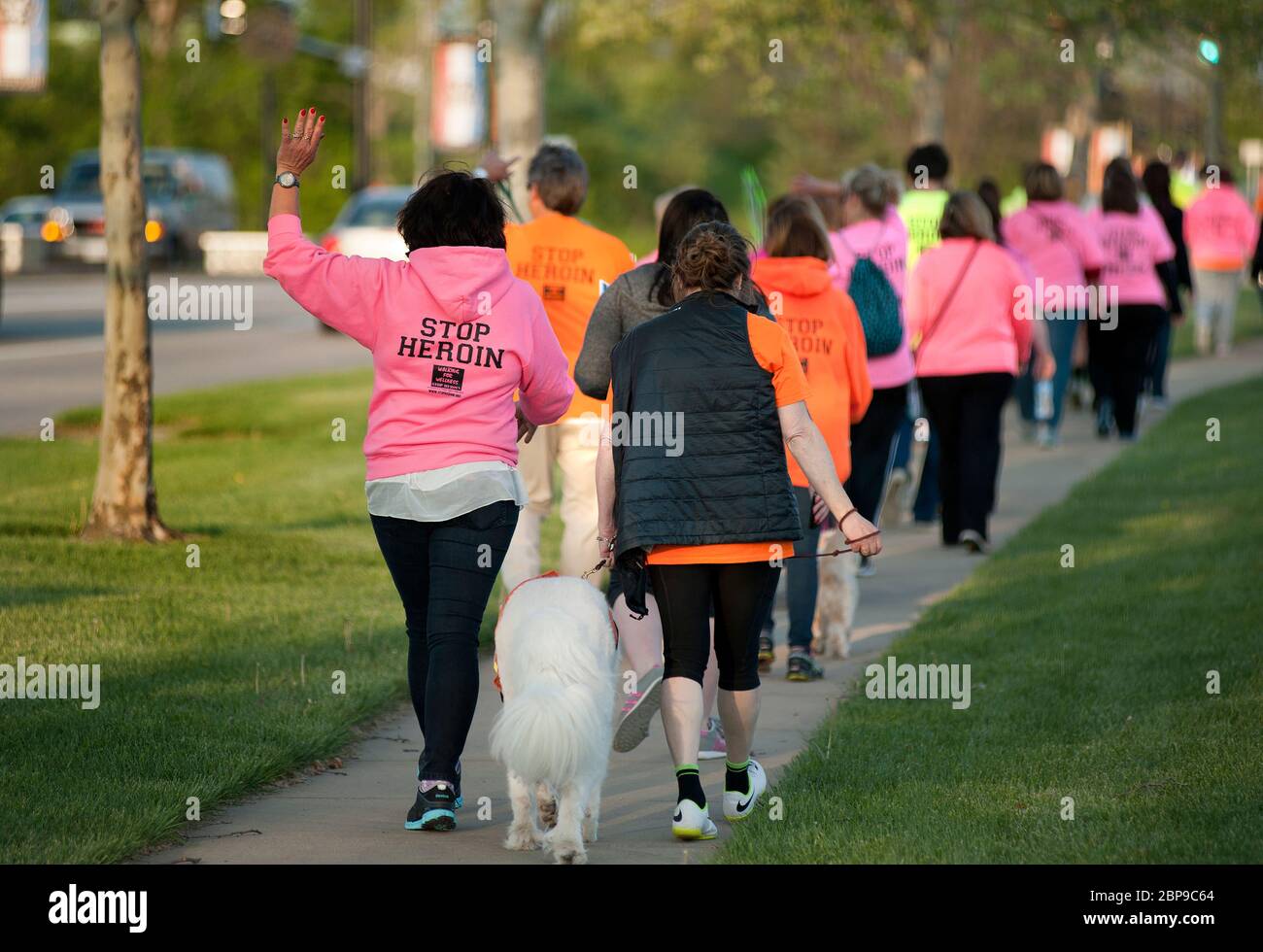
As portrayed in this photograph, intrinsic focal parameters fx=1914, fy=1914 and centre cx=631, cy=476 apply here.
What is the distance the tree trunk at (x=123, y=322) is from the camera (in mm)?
10281

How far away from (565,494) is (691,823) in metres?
2.88

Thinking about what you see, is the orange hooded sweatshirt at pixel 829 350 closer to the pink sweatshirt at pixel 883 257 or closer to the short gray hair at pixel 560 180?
the short gray hair at pixel 560 180

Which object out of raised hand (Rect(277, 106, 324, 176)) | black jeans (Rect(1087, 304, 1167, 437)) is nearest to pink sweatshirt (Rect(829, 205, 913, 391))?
raised hand (Rect(277, 106, 324, 176))

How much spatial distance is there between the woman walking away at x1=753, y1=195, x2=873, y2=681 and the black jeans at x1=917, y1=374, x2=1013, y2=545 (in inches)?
128

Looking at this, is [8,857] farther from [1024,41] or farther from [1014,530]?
[1024,41]

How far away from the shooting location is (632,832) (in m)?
5.88

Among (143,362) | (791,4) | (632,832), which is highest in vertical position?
(791,4)

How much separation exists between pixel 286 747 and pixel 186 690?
0.86 metres

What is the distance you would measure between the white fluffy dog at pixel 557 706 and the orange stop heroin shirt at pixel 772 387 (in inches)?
10.7

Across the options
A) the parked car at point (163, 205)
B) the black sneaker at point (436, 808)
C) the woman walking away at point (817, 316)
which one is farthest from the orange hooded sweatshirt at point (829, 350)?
the parked car at point (163, 205)

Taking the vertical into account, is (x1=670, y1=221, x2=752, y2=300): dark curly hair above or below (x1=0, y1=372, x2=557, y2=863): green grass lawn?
above

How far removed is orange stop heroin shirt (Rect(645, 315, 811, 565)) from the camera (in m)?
5.66

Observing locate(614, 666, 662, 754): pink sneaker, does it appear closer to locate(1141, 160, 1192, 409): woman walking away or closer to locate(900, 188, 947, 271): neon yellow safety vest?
locate(900, 188, 947, 271): neon yellow safety vest
